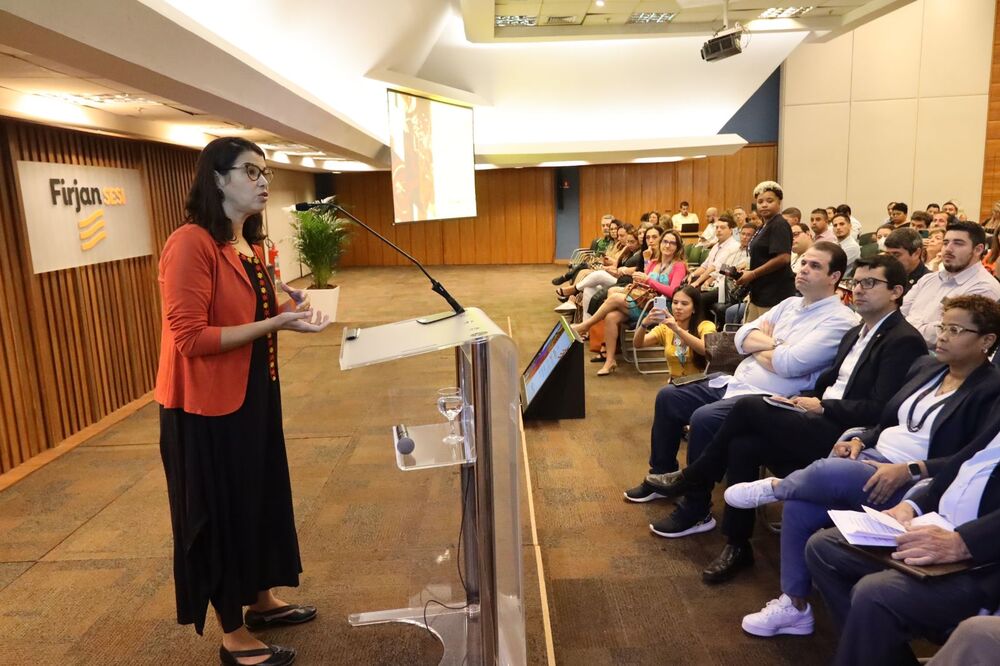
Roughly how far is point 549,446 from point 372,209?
12.7 meters

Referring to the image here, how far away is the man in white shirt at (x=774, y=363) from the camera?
2.95 metres

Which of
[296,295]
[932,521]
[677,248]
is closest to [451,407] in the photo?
[296,295]

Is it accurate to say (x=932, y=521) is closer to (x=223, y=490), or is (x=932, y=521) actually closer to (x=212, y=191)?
(x=223, y=490)

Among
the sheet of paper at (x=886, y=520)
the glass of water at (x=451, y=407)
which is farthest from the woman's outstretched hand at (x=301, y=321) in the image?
the sheet of paper at (x=886, y=520)

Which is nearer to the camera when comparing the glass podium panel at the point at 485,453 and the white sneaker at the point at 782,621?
the glass podium panel at the point at 485,453

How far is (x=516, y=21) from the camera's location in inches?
342

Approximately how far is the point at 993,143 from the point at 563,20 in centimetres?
1014

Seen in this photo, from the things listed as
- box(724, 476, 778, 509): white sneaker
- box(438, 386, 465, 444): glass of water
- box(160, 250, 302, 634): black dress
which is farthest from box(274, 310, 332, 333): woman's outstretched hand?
box(724, 476, 778, 509): white sneaker

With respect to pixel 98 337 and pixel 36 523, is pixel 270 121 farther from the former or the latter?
pixel 36 523

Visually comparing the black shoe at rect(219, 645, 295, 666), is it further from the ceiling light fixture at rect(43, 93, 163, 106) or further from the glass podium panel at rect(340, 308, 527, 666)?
the ceiling light fixture at rect(43, 93, 163, 106)

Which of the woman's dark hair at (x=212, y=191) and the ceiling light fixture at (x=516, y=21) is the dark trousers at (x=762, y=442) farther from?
the ceiling light fixture at (x=516, y=21)

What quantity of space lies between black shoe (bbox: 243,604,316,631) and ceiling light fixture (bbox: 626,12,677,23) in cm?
787

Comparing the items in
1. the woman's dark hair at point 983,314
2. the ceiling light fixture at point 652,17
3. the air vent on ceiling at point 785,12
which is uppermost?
the ceiling light fixture at point 652,17

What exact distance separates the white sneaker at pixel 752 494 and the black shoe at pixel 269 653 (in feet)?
5.11
